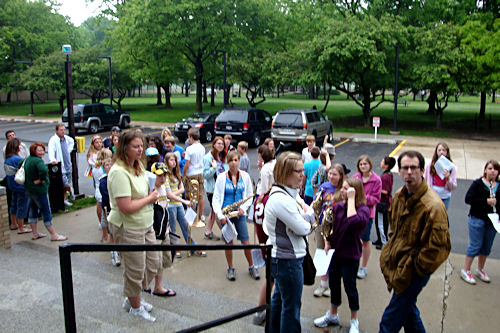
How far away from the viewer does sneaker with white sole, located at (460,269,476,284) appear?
19.8 ft

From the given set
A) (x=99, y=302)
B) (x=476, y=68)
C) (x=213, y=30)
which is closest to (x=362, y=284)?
(x=99, y=302)

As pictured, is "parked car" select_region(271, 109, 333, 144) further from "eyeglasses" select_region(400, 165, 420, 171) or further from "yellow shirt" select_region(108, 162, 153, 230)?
"eyeglasses" select_region(400, 165, 420, 171)

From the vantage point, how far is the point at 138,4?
102 feet

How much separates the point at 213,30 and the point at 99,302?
93.7ft

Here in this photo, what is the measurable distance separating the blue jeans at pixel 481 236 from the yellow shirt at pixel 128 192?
4382 mm

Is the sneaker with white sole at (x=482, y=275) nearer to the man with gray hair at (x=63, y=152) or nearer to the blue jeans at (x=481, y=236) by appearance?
the blue jeans at (x=481, y=236)

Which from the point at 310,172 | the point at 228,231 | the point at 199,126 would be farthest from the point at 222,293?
the point at 199,126

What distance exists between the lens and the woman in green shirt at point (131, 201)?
4.13 meters

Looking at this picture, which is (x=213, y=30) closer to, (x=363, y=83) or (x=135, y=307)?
(x=363, y=83)

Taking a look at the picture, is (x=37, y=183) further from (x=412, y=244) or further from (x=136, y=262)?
(x=412, y=244)

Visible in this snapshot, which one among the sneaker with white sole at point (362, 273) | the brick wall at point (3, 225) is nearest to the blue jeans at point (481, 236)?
the sneaker with white sole at point (362, 273)

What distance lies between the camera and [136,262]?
3.51 metres

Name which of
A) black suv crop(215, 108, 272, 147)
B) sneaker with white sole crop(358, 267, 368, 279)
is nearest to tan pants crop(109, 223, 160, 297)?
sneaker with white sole crop(358, 267, 368, 279)

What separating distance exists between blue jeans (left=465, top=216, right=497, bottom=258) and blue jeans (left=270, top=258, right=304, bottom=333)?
3.31 metres
